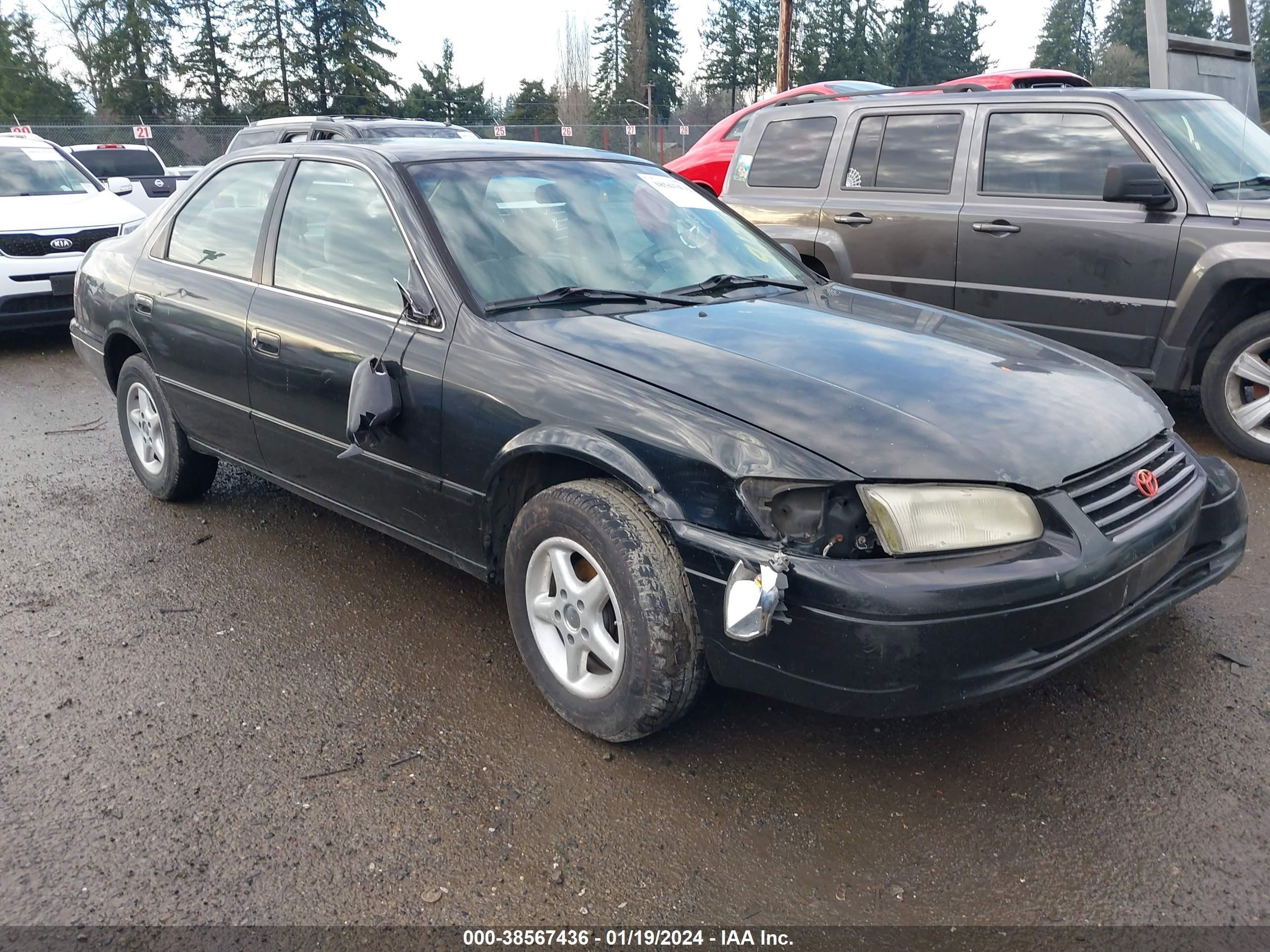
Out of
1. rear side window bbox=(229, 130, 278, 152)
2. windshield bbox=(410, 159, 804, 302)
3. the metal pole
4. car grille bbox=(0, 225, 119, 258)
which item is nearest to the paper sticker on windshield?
windshield bbox=(410, 159, 804, 302)

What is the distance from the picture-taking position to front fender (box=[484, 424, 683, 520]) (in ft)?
8.57

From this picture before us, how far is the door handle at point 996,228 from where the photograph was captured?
5770mm

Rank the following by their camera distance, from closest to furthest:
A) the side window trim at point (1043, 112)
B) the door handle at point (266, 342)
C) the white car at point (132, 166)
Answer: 1. the door handle at point (266, 342)
2. the side window trim at point (1043, 112)
3. the white car at point (132, 166)

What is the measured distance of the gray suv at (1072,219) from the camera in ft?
17.0

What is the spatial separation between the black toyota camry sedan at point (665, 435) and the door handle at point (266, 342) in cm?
1

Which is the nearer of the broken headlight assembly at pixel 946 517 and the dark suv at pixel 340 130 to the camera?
the broken headlight assembly at pixel 946 517

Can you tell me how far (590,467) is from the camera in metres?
2.90

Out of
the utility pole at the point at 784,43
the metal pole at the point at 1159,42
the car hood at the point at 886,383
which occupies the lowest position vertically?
the car hood at the point at 886,383

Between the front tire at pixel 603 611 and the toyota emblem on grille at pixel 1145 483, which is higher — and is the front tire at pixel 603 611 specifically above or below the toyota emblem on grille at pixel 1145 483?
below

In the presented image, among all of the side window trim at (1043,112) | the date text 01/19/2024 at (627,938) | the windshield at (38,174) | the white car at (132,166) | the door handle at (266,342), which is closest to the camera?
the date text 01/19/2024 at (627,938)

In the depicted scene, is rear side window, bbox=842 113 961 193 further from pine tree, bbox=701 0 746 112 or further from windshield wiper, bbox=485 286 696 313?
pine tree, bbox=701 0 746 112

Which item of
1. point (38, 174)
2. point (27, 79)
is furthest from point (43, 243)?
point (27, 79)

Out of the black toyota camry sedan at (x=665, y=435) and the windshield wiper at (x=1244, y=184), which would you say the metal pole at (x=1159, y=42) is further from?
the black toyota camry sedan at (x=665, y=435)

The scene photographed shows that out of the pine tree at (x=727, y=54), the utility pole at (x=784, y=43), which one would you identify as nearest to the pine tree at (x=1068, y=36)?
the pine tree at (x=727, y=54)
